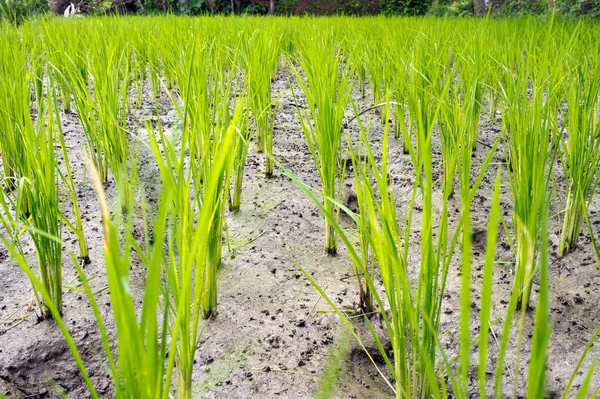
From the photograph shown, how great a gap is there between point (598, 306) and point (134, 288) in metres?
1.10

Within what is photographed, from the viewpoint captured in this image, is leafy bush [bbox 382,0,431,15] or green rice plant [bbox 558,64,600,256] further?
leafy bush [bbox 382,0,431,15]

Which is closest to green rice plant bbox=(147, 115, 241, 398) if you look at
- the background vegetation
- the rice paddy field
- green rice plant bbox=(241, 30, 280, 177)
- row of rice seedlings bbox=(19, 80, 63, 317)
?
the rice paddy field

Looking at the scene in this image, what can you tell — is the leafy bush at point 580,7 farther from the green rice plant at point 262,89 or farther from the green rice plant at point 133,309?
the green rice plant at point 133,309

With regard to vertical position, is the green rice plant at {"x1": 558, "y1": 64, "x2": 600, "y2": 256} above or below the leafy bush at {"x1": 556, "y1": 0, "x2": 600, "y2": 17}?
below

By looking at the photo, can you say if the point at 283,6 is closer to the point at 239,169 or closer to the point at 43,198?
the point at 239,169

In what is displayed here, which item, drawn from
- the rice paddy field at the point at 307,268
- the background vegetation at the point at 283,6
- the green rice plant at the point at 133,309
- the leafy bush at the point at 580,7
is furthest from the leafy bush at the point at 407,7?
the green rice plant at the point at 133,309

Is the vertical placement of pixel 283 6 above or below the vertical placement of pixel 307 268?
above

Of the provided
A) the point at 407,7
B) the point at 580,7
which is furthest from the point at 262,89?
the point at 407,7

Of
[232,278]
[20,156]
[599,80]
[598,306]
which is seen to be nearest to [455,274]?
[598,306]

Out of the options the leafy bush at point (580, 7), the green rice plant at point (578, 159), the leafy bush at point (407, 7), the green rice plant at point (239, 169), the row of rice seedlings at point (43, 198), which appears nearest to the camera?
the row of rice seedlings at point (43, 198)

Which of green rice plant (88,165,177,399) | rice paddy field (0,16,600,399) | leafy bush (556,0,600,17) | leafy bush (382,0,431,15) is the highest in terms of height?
leafy bush (382,0,431,15)

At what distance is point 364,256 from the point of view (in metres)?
1.11

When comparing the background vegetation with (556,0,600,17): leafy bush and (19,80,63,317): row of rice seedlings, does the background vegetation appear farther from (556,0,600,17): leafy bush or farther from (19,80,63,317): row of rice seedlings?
(19,80,63,317): row of rice seedlings

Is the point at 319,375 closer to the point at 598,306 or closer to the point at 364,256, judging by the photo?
the point at 364,256
